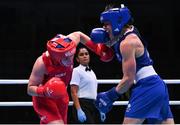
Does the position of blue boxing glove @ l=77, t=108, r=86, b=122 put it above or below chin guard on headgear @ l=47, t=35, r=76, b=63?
below

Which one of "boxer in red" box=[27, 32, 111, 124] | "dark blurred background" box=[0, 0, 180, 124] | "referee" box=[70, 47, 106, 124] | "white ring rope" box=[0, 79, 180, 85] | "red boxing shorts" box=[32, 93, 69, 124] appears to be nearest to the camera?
"boxer in red" box=[27, 32, 111, 124]

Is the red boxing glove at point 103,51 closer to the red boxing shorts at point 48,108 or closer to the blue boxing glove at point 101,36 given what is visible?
the blue boxing glove at point 101,36

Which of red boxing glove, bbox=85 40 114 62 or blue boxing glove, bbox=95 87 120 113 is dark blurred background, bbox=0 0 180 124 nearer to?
red boxing glove, bbox=85 40 114 62

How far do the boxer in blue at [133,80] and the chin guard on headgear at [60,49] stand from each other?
26cm

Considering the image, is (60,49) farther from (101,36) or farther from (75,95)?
(75,95)

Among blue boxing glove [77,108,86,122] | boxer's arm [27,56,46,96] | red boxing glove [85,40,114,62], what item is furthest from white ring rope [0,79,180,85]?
boxer's arm [27,56,46,96]

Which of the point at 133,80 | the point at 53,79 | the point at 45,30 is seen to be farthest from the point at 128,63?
the point at 45,30

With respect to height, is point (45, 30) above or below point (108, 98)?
below

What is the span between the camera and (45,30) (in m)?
6.45

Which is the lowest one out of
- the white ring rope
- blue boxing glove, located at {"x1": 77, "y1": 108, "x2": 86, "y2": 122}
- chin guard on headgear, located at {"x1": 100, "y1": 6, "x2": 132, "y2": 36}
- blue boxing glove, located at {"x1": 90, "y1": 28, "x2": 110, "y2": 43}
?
blue boxing glove, located at {"x1": 77, "y1": 108, "x2": 86, "y2": 122}

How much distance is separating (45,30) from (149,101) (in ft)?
12.4

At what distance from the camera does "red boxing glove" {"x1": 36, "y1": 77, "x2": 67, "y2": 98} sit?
9.39 feet

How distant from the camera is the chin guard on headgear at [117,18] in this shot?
2.91 meters

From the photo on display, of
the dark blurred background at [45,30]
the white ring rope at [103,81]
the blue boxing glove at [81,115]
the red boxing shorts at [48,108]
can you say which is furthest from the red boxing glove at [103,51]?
the dark blurred background at [45,30]
